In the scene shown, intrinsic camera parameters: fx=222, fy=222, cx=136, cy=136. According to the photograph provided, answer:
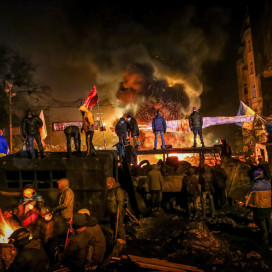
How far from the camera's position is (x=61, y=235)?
591cm

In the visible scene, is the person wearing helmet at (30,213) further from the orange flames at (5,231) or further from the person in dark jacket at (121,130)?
the person in dark jacket at (121,130)

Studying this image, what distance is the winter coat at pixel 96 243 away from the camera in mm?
3960

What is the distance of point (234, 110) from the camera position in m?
46.5

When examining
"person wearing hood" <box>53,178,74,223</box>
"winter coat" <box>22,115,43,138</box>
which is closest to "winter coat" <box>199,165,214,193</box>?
"person wearing hood" <box>53,178,74,223</box>

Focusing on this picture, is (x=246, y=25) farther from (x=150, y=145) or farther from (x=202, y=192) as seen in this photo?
(x=202, y=192)

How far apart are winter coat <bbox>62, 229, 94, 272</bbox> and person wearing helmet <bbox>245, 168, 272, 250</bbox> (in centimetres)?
487

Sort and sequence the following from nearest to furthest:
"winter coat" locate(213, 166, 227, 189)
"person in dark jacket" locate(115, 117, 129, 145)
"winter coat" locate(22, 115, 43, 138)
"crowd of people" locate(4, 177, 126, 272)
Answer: "crowd of people" locate(4, 177, 126, 272)
"winter coat" locate(22, 115, 43, 138)
"winter coat" locate(213, 166, 227, 189)
"person in dark jacket" locate(115, 117, 129, 145)

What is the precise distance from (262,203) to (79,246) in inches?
202

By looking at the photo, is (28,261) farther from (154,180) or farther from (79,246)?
(154,180)

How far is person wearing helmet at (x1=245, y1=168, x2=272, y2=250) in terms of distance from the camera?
20.5ft

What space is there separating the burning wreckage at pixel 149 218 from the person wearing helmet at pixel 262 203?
0.41 m

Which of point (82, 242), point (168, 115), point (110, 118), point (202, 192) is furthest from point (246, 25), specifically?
point (82, 242)

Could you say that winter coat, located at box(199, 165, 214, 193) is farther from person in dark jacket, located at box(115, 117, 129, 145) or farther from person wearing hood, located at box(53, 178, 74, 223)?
person wearing hood, located at box(53, 178, 74, 223)

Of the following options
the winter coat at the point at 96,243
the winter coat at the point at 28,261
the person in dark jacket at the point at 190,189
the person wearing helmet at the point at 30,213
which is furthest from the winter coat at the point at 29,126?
the person in dark jacket at the point at 190,189
